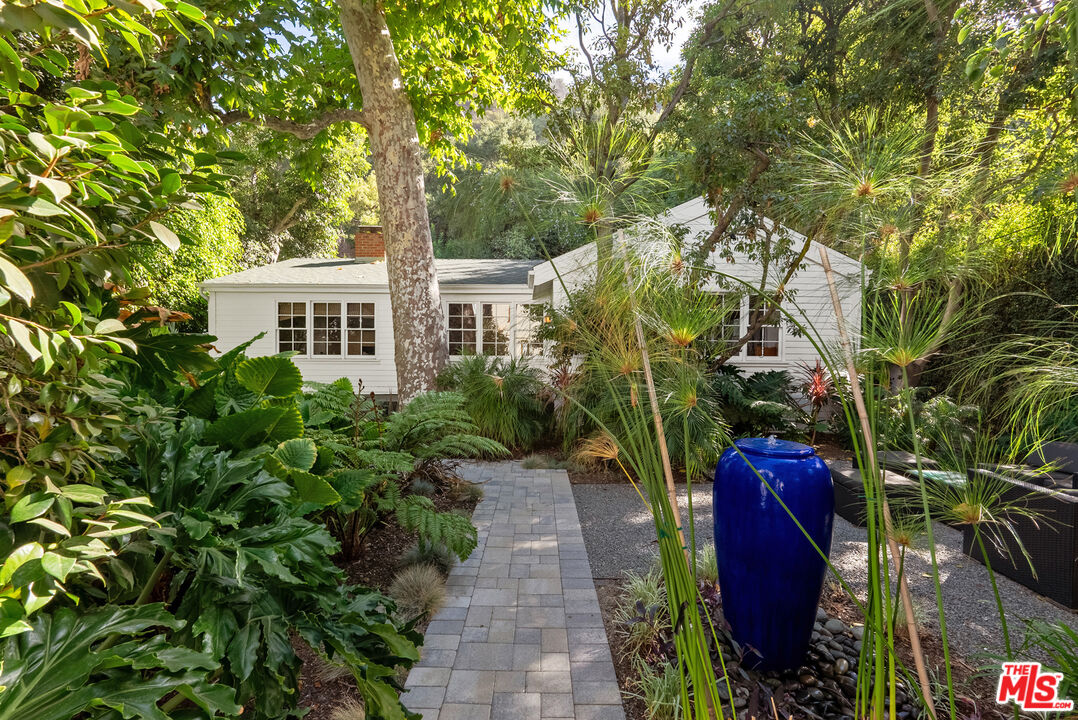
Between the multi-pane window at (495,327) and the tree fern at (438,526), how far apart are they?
8.56m

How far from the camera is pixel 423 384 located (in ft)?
23.4

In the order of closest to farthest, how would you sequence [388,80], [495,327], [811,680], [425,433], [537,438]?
[811,680] → [425,433] → [388,80] → [537,438] → [495,327]

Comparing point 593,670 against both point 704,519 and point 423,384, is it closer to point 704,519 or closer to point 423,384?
point 704,519

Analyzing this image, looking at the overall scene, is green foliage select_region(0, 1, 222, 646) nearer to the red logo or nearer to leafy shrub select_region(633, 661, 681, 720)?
leafy shrub select_region(633, 661, 681, 720)

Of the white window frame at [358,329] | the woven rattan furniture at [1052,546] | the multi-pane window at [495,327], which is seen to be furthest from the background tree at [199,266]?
the woven rattan furniture at [1052,546]

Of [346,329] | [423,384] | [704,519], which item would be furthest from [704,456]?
[346,329]

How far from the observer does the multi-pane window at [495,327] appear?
12.2 metres

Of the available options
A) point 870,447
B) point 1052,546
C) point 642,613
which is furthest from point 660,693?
point 1052,546

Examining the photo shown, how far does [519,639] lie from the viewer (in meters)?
3.04

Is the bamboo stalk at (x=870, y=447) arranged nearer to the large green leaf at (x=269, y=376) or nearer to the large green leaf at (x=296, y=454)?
the large green leaf at (x=296, y=454)

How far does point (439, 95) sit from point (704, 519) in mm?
6883

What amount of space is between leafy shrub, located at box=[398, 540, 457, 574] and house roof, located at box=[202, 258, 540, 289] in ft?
26.7

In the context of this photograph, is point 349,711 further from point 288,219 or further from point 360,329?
point 288,219

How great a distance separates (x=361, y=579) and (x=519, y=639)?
→ 4.10 ft
